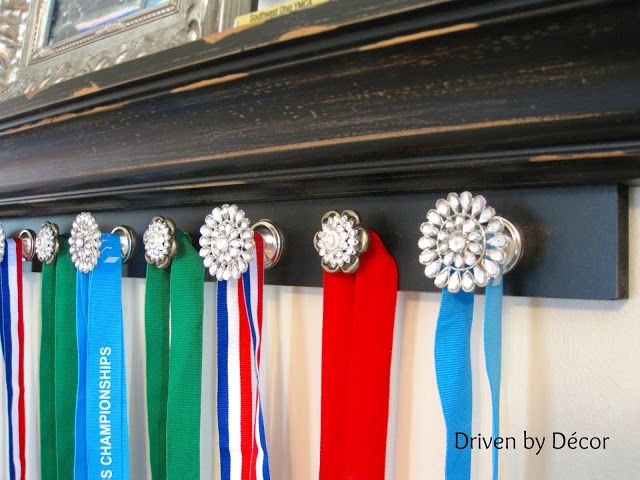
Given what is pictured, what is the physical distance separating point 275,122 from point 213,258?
123 mm

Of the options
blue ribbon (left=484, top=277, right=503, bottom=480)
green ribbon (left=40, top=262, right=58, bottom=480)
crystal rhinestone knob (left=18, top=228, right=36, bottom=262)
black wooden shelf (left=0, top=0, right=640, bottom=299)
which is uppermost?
black wooden shelf (left=0, top=0, right=640, bottom=299)

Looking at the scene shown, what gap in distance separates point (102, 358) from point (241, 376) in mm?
169

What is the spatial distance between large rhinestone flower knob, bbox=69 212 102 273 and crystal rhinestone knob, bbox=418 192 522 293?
33 centimetres

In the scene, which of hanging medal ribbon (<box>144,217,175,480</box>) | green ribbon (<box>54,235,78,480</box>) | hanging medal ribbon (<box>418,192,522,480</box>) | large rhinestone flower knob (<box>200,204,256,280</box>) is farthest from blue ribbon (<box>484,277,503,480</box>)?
green ribbon (<box>54,235,78,480</box>)

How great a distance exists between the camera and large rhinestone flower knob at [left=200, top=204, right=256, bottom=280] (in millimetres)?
451

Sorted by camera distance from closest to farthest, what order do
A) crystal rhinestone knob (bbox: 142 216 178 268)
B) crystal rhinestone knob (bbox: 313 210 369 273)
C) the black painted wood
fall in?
the black painted wood < crystal rhinestone knob (bbox: 313 210 369 273) < crystal rhinestone knob (bbox: 142 216 178 268)

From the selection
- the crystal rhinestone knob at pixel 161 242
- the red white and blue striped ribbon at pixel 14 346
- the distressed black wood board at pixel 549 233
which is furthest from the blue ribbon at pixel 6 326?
the distressed black wood board at pixel 549 233

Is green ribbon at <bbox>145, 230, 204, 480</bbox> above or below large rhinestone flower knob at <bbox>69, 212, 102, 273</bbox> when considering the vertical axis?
below

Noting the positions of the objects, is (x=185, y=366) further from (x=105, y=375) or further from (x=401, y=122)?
(x=401, y=122)

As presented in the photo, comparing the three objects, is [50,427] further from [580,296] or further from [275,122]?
[580,296]

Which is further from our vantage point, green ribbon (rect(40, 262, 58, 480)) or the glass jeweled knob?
green ribbon (rect(40, 262, 58, 480))

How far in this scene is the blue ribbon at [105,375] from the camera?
0.56 metres

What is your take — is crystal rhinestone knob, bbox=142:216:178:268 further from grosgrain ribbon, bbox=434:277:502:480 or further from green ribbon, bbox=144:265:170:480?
grosgrain ribbon, bbox=434:277:502:480

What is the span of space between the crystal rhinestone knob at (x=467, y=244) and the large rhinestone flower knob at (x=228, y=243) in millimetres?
142
